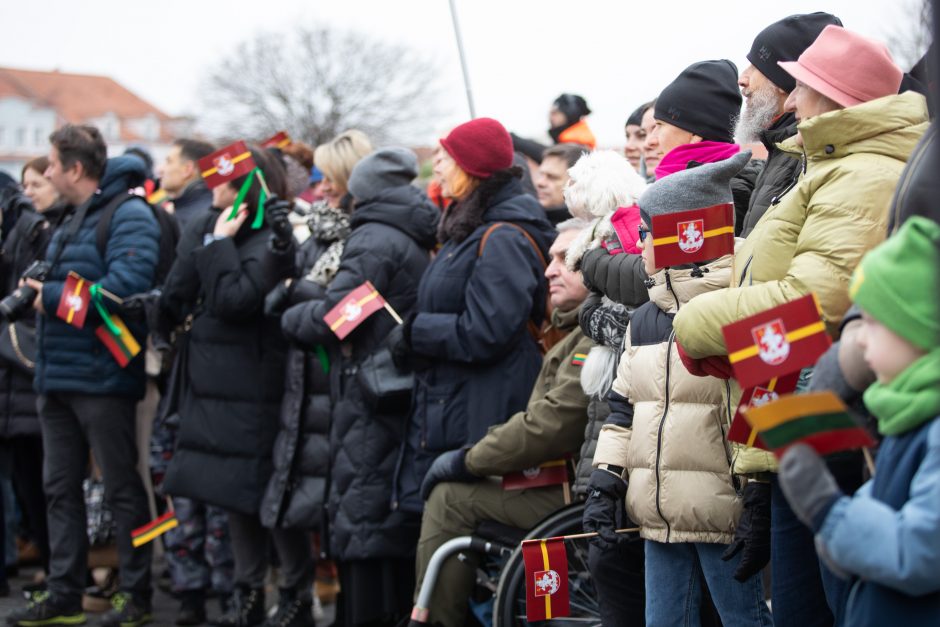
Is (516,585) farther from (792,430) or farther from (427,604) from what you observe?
(792,430)

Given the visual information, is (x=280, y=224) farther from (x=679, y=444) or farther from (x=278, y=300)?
(x=679, y=444)

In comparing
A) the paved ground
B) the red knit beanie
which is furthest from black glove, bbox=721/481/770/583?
the paved ground

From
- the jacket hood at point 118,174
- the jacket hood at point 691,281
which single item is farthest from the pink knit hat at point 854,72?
the jacket hood at point 118,174

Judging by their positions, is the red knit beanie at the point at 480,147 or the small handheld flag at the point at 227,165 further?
the small handheld flag at the point at 227,165

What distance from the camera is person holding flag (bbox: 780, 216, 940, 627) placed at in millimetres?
2258

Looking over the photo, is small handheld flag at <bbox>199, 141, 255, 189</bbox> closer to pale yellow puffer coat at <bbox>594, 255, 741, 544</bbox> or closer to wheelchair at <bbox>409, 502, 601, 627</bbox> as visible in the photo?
wheelchair at <bbox>409, 502, 601, 627</bbox>

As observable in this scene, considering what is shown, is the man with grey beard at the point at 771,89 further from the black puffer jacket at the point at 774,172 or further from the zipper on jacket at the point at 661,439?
the zipper on jacket at the point at 661,439

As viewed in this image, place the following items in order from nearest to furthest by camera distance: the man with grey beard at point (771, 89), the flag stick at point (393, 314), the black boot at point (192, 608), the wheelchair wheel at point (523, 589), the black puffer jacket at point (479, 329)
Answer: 1. the man with grey beard at point (771, 89)
2. the wheelchair wheel at point (523, 589)
3. the black puffer jacket at point (479, 329)
4. the flag stick at point (393, 314)
5. the black boot at point (192, 608)

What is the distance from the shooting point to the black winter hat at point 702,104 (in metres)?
4.40

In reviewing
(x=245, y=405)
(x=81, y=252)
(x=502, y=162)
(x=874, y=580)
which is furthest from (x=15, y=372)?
(x=874, y=580)

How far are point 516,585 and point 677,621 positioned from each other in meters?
0.95

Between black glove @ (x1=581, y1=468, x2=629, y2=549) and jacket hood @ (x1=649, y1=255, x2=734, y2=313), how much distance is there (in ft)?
1.83

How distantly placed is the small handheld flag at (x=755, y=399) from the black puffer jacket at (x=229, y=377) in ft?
11.4

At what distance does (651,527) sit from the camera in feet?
12.4
